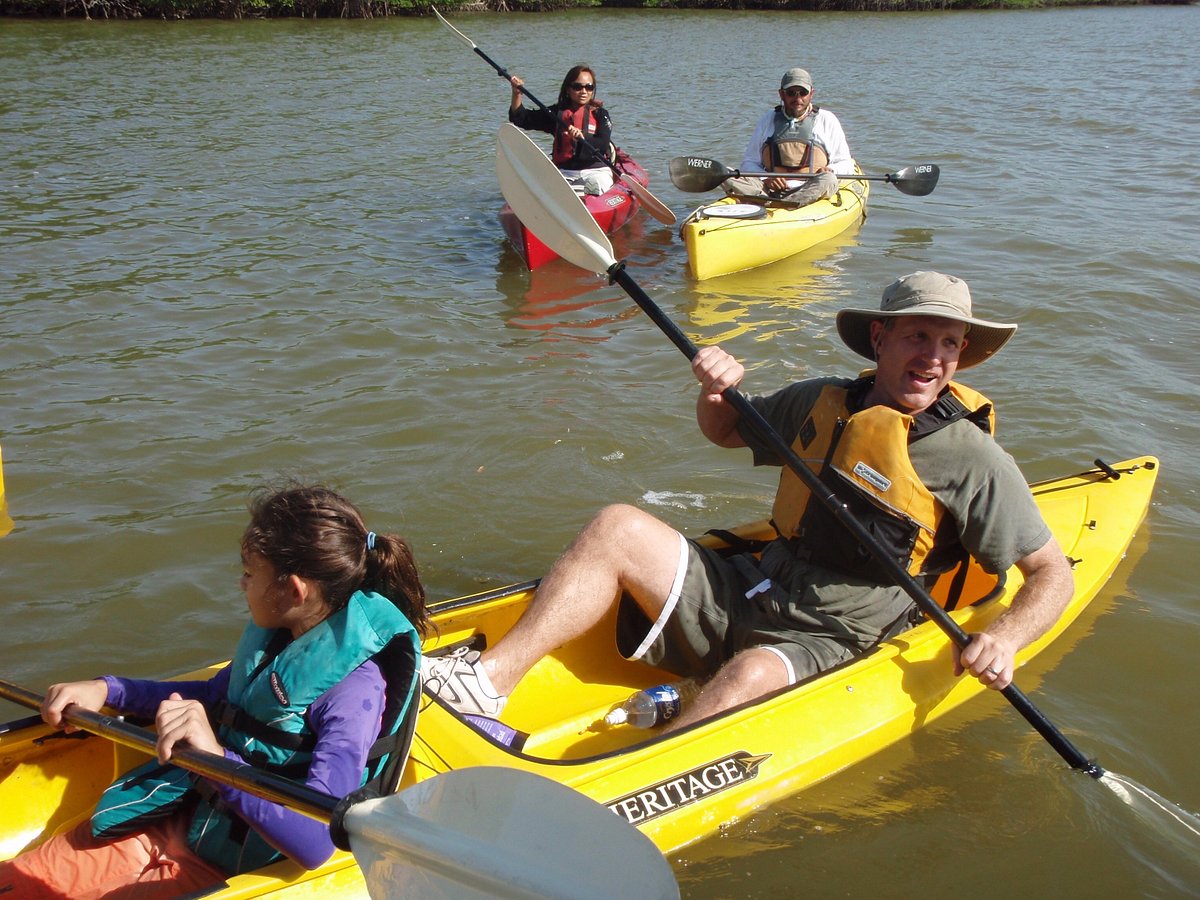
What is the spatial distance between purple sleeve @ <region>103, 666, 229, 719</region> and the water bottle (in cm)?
110

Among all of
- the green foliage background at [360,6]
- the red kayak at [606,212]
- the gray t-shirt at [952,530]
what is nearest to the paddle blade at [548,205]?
the gray t-shirt at [952,530]

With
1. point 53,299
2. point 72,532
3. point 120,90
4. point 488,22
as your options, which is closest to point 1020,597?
point 72,532

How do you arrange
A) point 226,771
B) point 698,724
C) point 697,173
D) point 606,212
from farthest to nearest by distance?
point 606,212 → point 697,173 → point 698,724 → point 226,771

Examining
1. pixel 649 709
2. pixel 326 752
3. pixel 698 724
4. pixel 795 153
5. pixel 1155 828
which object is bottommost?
pixel 1155 828

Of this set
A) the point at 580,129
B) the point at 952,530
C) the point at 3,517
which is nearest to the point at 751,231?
the point at 580,129

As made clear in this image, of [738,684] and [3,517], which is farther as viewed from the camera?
[3,517]

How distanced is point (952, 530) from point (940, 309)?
0.64 metres

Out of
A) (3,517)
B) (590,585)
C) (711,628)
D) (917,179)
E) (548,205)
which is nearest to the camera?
(590,585)

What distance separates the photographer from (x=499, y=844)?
6.05 ft

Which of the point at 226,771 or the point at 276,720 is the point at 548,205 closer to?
the point at 276,720

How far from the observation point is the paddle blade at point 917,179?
8.91 meters

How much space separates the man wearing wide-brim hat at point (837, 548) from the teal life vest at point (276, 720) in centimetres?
65

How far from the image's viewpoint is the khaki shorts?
10.4ft

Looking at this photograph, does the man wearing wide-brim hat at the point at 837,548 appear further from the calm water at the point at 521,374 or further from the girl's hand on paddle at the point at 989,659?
the calm water at the point at 521,374
